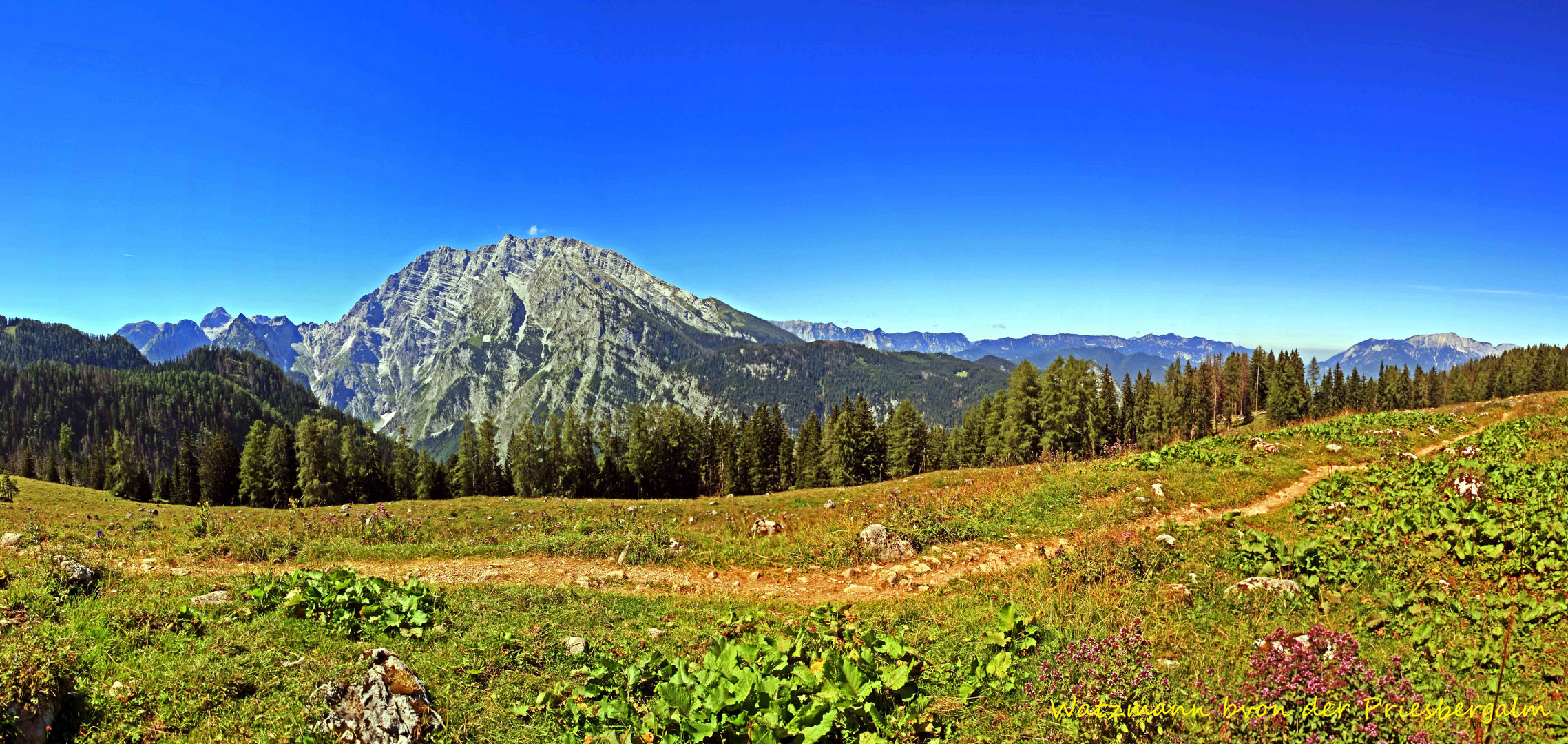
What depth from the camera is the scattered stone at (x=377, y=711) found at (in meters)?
5.90

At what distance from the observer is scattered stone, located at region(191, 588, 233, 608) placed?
9039 mm

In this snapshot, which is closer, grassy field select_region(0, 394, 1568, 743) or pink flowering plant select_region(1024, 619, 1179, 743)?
pink flowering plant select_region(1024, 619, 1179, 743)

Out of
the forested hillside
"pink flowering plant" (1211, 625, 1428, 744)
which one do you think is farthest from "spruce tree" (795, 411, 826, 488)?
"pink flowering plant" (1211, 625, 1428, 744)

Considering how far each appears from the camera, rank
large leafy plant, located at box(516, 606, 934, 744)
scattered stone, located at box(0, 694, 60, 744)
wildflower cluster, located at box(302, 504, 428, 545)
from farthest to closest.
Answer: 1. wildflower cluster, located at box(302, 504, 428, 545)
2. large leafy plant, located at box(516, 606, 934, 744)
3. scattered stone, located at box(0, 694, 60, 744)

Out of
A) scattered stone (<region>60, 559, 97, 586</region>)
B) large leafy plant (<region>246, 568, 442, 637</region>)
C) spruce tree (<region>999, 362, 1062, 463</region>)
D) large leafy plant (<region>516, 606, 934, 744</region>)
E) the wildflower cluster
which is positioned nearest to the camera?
large leafy plant (<region>516, 606, 934, 744</region>)

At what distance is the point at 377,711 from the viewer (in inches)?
240

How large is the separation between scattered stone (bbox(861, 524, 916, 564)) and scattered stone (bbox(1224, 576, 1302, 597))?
6.46m

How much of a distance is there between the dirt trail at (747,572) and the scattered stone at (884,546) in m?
0.45

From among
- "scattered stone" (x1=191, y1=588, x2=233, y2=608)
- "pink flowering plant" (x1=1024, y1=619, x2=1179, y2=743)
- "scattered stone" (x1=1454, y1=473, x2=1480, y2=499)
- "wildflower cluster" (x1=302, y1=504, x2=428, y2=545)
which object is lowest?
"wildflower cluster" (x1=302, y1=504, x2=428, y2=545)

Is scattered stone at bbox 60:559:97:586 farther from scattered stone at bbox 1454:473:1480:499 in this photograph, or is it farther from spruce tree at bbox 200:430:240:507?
spruce tree at bbox 200:430:240:507

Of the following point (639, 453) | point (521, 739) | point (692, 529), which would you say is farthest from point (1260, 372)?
point (521, 739)

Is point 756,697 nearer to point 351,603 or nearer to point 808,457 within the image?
point 351,603

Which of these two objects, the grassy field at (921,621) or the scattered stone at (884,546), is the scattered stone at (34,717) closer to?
the grassy field at (921,621)

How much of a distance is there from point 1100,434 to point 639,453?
50481mm
